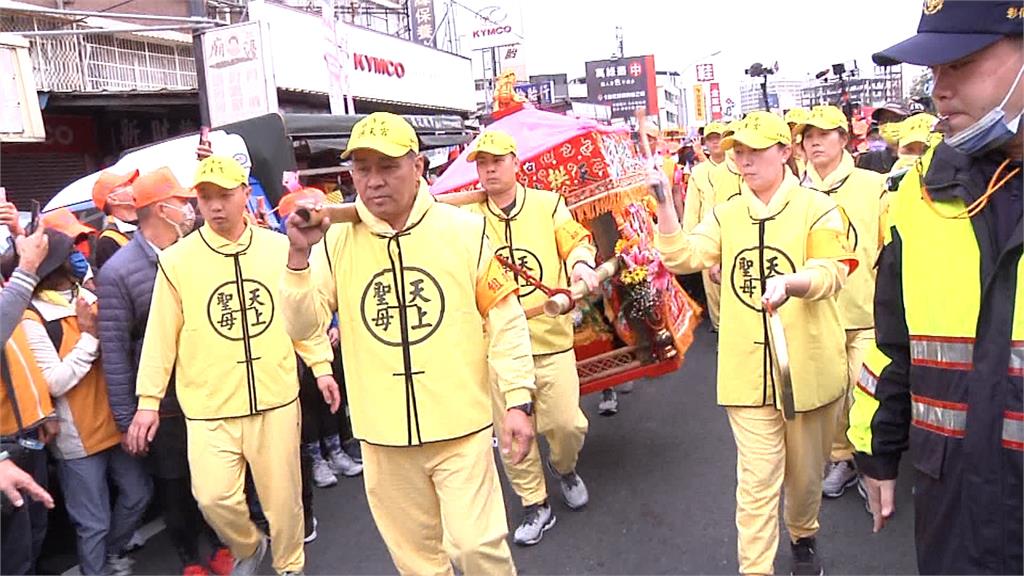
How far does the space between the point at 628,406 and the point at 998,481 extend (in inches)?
201

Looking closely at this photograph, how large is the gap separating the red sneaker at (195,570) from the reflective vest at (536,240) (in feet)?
6.88

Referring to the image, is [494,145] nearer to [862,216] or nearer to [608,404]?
[862,216]

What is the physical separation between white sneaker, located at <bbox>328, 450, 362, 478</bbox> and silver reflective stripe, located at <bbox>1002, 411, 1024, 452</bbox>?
4.72m

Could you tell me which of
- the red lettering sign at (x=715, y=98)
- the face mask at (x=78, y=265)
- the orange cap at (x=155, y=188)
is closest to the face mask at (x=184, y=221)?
the orange cap at (x=155, y=188)

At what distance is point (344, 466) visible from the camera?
19.5ft

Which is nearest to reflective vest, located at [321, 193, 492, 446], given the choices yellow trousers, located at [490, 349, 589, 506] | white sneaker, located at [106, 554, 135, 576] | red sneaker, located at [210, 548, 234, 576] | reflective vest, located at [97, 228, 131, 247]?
yellow trousers, located at [490, 349, 589, 506]

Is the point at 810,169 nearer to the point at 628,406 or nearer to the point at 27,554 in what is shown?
the point at 628,406

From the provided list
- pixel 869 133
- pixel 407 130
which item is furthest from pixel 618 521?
pixel 869 133

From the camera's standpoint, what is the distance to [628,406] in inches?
275

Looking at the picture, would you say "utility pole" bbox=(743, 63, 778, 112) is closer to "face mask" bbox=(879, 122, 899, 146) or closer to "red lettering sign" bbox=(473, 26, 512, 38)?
"face mask" bbox=(879, 122, 899, 146)

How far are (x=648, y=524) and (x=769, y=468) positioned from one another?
4.09 feet

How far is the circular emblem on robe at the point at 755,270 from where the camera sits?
3.61 metres

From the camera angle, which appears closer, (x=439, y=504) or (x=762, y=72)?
(x=439, y=504)

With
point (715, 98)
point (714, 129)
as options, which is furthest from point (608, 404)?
point (715, 98)
